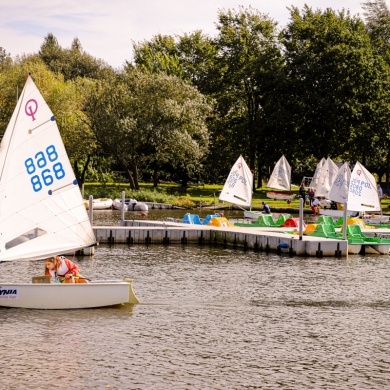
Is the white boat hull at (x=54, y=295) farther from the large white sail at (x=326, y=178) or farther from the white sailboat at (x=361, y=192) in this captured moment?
the large white sail at (x=326, y=178)

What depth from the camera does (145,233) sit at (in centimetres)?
5275

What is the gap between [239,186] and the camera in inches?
2549

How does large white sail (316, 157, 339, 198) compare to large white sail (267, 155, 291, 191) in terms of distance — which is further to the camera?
large white sail (267, 155, 291, 191)

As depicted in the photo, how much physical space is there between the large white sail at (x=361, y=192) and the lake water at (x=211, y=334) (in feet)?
41.7

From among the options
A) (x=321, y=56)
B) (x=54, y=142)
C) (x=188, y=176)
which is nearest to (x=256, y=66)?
(x=321, y=56)

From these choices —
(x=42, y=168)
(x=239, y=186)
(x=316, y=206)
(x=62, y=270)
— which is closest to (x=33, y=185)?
(x=42, y=168)

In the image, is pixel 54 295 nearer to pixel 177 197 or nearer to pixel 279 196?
pixel 177 197

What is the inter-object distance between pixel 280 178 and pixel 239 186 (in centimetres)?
2853

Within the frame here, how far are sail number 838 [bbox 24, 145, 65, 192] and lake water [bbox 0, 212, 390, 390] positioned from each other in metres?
4.05

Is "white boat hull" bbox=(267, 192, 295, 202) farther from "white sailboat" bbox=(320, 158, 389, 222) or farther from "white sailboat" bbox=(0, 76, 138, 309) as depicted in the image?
"white sailboat" bbox=(0, 76, 138, 309)

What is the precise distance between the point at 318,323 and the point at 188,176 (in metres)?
74.3

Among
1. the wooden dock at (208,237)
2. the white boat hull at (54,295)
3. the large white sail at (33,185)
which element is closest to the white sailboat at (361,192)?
the wooden dock at (208,237)

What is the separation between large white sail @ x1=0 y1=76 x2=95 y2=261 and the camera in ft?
96.8

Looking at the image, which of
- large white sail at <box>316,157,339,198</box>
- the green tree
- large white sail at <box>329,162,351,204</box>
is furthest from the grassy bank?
large white sail at <box>329,162,351,204</box>
